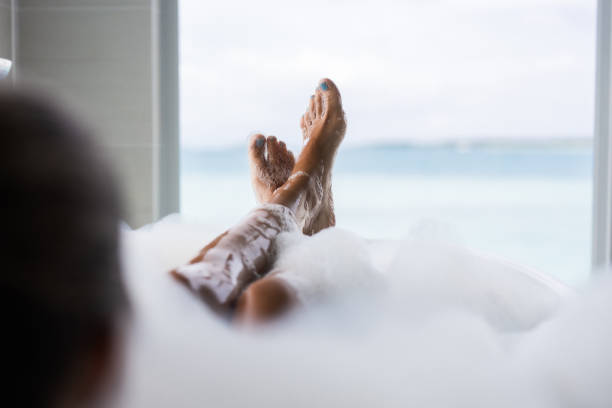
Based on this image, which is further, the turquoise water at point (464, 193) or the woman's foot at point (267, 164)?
the turquoise water at point (464, 193)

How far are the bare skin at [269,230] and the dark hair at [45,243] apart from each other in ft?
1.08

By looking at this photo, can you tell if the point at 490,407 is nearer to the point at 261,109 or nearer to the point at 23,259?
the point at 23,259

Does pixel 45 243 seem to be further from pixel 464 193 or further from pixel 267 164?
pixel 464 193

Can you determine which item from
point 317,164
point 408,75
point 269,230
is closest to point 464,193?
point 408,75

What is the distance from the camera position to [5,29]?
2607 mm

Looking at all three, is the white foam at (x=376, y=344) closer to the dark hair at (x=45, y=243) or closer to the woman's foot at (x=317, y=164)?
the dark hair at (x=45, y=243)

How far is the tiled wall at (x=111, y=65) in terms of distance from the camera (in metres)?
2.62

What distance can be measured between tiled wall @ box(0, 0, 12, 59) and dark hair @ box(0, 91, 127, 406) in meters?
2.62

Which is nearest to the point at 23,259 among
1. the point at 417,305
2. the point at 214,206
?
the point at 417,305

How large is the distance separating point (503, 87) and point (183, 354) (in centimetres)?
277

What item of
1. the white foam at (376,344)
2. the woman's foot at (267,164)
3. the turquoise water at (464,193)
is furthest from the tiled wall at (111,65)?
the white foam at (376,344)

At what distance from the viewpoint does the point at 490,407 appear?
56 centimetres

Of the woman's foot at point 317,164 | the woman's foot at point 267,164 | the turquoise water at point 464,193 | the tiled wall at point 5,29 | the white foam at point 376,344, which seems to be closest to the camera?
the white foam at point 376,344

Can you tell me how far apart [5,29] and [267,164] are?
1.70 metres
